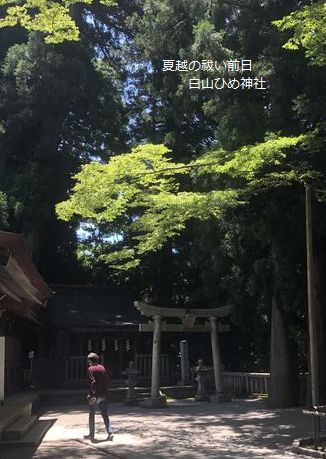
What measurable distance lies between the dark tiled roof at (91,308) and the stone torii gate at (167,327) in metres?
4.49

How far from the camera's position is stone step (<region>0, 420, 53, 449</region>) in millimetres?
9381

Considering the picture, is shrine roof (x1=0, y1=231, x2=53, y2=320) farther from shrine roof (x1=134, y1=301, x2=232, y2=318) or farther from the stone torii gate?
the stone torii gate

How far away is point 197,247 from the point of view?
21953 mm

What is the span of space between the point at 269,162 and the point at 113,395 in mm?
12649

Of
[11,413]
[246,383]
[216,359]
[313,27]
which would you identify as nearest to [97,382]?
[11,413]

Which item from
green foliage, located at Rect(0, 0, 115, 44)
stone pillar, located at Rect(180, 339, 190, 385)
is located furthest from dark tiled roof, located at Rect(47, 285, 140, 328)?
green foliage, located at Rect(0, 0, 115, 44)

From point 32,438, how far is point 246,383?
12.3 m

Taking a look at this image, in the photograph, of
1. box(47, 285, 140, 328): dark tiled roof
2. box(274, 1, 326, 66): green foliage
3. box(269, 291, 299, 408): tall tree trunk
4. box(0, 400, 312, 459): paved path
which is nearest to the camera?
box(0, 400, 312, 459): paved path

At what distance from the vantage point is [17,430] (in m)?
9.77

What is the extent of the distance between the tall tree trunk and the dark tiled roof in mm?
7960

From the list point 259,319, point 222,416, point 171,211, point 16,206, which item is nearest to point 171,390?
point 259,319

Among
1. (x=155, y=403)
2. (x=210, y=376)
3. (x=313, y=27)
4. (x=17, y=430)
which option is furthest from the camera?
(x=210, y=376)

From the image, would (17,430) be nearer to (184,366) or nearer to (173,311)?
(173,311)

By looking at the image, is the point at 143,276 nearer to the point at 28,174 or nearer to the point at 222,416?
the point at 28,174
